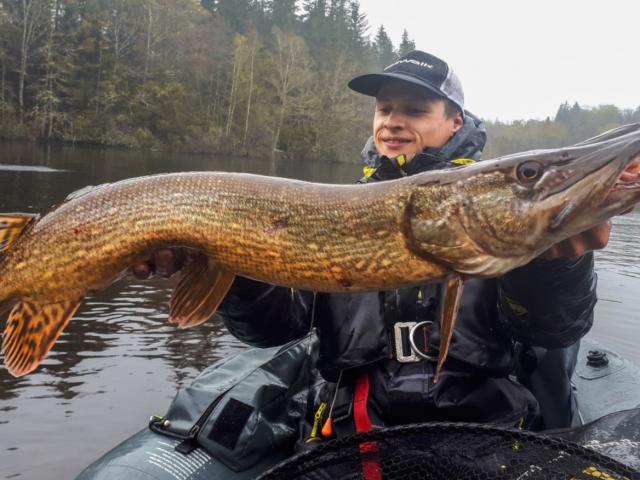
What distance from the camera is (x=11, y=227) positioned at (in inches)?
82.9

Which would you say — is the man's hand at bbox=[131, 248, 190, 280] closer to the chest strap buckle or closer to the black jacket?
the black jacket

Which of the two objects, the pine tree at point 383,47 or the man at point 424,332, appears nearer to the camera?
the man at point 424,332

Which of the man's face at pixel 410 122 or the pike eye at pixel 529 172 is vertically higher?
the man's face at pixel 410 122

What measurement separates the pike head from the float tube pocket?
4.16ft

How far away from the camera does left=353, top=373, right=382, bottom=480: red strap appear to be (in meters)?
1.79

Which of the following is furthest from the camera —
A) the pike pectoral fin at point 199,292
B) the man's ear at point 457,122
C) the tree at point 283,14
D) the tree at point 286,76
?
the tree at point 283,14

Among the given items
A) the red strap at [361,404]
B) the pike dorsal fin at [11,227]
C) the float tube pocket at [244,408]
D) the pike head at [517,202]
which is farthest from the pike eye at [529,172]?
the pike dorsal fin at [11,227]

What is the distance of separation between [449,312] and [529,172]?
509 millimetres

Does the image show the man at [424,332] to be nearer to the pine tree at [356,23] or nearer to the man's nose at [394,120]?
the man's nose at [394,120]

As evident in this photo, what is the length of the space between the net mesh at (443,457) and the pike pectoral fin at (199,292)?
64 cm

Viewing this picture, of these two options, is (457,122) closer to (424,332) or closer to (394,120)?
(394,120)

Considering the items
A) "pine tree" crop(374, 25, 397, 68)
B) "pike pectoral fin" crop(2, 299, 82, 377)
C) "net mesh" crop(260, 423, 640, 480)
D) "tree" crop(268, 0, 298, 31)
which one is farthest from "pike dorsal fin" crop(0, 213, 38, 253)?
"pine tree" crop(374, 25, 397, 68)

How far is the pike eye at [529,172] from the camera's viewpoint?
169 cm

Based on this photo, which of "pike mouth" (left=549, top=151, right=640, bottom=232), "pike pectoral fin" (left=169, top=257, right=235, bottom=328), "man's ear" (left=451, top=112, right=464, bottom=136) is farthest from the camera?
"man's ear" (left=451, top=112, right=464, bottom=136)
